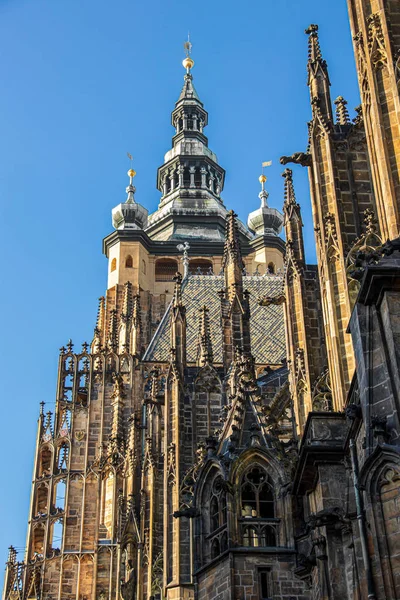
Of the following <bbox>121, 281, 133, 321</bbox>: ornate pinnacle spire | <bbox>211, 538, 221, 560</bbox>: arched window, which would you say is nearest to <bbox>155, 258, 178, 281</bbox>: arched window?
<bbox>121, 281, 133, 321</bbox>: ornate pinnacle spire

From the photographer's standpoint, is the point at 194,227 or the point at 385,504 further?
the point at 194,227

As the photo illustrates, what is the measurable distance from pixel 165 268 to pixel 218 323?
14832 millimetres

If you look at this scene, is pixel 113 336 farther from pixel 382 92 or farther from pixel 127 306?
pixel 382 92

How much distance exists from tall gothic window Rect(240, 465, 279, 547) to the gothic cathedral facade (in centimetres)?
4

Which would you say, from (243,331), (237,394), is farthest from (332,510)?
(243,331)

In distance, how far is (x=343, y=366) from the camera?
1855 cm

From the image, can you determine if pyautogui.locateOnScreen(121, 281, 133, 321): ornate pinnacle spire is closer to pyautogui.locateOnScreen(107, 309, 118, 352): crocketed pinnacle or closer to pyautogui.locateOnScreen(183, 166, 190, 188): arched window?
pyautogui.locateOnScreen(107, 309, 118, 352): crocketed pinnacle

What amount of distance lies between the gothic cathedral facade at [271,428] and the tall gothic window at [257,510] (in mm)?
44

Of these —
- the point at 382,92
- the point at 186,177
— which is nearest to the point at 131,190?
the point at 186,177

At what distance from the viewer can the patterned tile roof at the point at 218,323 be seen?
4354 centimetres

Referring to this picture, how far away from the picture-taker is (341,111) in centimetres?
2336

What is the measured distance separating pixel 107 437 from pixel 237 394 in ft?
53.2

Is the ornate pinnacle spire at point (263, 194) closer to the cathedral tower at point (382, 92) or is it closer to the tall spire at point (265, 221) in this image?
the tall spire at point (265, 221)

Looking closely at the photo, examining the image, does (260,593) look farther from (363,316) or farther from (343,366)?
(363,316)
